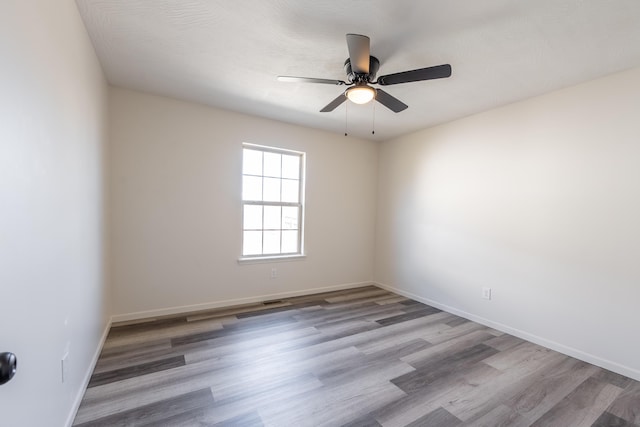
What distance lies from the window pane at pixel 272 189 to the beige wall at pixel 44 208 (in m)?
2.00

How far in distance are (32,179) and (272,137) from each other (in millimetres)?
2758

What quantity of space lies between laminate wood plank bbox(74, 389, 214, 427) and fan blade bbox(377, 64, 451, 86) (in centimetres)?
249

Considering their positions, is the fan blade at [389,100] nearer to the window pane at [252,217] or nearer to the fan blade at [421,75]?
the fan blade at [421,75]

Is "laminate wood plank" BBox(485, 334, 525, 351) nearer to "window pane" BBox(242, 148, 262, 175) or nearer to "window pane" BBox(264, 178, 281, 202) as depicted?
"window pane" BBox(264, 178, 281, 202)

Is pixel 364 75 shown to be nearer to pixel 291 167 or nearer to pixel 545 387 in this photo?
pixel 291 167

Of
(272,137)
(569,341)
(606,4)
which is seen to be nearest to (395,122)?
(272,137)

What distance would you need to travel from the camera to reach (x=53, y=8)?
130cm

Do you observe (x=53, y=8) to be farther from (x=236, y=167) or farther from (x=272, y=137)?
(x=272, y=137)

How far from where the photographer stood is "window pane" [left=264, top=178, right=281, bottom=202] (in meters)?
3.74

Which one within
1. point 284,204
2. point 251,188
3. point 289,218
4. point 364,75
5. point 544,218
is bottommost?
point 289,218

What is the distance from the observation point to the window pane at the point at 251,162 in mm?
3569

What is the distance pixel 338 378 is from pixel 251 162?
2.73 meters

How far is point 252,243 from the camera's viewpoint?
365 centimetres

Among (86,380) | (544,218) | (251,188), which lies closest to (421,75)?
(544,218)
